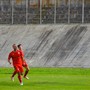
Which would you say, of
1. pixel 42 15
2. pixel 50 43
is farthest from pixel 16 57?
pixel 42 15

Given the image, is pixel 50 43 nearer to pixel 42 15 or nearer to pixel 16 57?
pixel 42 15

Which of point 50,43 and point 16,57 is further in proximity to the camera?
point 50,43

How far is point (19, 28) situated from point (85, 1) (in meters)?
7.61

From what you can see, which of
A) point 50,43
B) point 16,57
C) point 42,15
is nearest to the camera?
point 16,57

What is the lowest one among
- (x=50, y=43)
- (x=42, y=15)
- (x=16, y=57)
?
(x=50, y=43)

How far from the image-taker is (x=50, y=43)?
203 feet

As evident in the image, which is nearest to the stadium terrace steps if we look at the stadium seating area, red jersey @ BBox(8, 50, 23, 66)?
the stadium seating area

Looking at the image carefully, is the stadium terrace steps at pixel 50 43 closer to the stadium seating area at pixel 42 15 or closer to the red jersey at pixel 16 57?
the stadium seating area at pixel 42 15

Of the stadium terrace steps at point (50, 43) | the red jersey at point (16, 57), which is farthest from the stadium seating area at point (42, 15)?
the red jersey at point (16, 57)

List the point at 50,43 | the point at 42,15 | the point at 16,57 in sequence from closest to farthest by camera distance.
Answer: the point at 16,57 → the point at 50,43 → the point at 42,15

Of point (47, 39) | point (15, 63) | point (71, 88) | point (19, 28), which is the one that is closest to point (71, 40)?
point (47, 39)

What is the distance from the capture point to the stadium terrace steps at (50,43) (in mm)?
58125

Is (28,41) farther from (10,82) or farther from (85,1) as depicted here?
(10,82)

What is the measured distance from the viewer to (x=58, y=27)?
6625 centimetres
